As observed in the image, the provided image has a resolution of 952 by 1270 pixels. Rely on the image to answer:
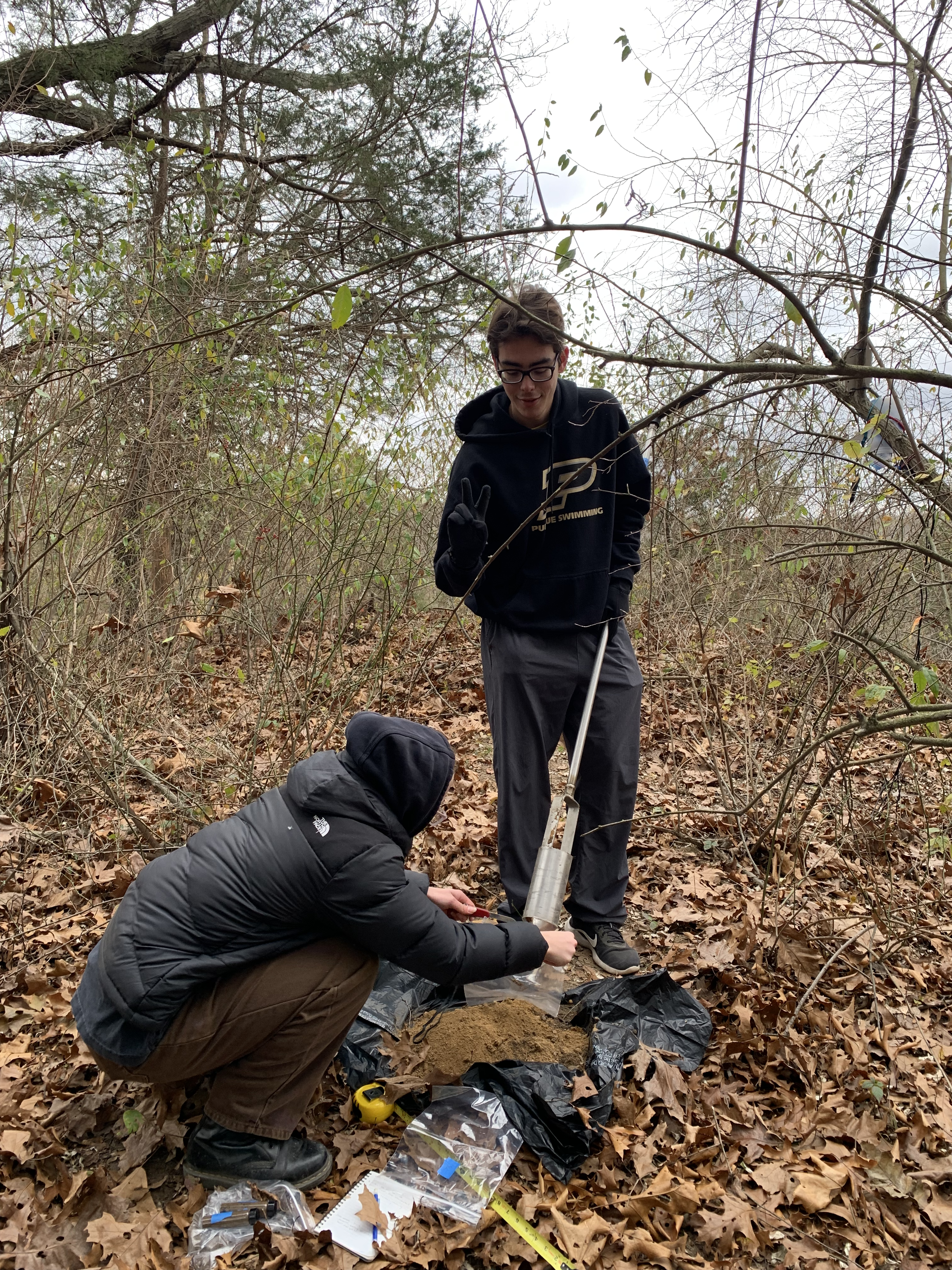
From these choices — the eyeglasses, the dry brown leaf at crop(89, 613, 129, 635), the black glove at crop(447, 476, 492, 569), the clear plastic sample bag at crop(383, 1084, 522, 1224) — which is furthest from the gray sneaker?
the dry brown leaf at crop(89, 613, 129, 635)

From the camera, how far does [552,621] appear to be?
291 cm

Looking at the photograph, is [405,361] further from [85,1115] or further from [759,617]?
[85,1115]

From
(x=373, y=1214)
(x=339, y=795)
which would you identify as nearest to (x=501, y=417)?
(x=339, y=795)

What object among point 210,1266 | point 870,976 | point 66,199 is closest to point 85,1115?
point 210,1266

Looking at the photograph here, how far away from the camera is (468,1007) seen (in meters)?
2.59

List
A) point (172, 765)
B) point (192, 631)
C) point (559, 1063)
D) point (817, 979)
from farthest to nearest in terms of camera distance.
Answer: point (172, 765) < point (192, 631) < point (817, 979) < point (559, 1063)

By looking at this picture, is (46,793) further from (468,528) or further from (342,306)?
(342,306)

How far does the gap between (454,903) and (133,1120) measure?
1.03 metres

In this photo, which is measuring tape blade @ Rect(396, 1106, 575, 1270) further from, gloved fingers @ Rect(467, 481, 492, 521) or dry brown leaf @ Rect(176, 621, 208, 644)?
dry brown leaf @ Rect(176, 621, 208, 644)

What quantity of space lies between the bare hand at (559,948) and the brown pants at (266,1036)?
0.50 m

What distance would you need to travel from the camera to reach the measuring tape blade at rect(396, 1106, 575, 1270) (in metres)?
1.86

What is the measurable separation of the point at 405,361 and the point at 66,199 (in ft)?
14.0

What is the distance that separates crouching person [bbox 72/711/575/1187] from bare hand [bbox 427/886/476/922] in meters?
0.32

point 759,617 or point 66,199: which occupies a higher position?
point 66,199
